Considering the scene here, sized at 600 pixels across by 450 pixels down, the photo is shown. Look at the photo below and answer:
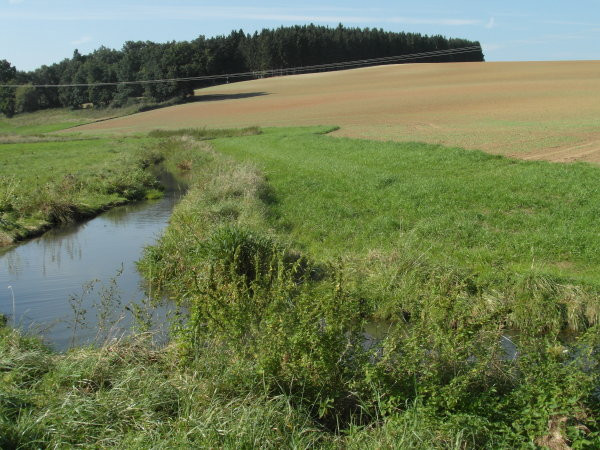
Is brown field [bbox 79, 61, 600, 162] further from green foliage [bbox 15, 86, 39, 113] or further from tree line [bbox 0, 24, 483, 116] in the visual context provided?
green foliage [bbox 15, 86, 39, 113]

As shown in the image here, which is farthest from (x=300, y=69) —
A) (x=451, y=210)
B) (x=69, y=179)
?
(x=451, y=210)

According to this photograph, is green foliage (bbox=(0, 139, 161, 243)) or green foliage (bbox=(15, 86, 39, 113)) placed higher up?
green foliage (bbox=(15, 86, 39, 113))

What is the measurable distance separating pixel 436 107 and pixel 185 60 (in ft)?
138

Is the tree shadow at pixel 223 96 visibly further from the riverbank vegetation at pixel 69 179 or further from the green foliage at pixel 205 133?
the riverbank vegetation at pixel 69 179

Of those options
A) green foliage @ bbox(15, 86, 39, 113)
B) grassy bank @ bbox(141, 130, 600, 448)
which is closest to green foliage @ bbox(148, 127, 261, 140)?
grassy bank @ bbox(141, 130, 600, 448)

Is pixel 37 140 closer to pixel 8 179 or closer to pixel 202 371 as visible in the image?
pixel 8 179

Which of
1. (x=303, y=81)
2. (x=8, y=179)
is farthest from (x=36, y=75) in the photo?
(x=8, y=179)

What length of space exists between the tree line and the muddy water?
60215mm

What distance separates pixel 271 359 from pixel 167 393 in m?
1.14

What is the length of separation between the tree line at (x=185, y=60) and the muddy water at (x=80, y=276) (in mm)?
60215

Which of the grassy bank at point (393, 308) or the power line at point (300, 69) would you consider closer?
the grassy bank at point (393, 308)

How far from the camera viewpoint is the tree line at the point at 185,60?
80.4 meters

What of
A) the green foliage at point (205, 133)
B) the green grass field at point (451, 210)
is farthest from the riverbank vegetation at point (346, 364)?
the green foliage at point (205, 133)

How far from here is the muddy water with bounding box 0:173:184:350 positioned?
1055 centimetres
